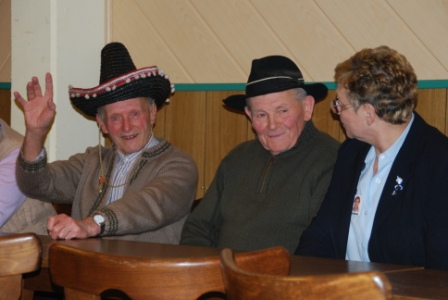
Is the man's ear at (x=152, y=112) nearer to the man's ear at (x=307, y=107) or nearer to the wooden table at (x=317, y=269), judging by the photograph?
the man's ear at (x=307, y=107)

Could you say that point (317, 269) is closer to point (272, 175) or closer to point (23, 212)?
point (272, 175)

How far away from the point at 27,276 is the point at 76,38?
62.2 inches

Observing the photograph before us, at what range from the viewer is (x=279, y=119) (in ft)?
9.95

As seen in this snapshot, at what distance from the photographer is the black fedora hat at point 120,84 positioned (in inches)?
131

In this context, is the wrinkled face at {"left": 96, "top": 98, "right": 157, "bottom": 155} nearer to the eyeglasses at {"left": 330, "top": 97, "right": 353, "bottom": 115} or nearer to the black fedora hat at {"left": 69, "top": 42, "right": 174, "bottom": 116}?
the black fedora hat at {"left": 69, "top": 42, "right": 174, "bottom": 116}

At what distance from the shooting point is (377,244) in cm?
250

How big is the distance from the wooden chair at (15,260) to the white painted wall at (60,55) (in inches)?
78.5

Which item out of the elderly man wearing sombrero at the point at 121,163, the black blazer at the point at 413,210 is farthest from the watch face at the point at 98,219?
the black blazer at the point at 413,210

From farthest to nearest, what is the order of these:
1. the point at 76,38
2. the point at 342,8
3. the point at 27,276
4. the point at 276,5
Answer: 1. the point at 76,38
2. the point at 276,5
3. the point at 342,8
4. the point at 27,276

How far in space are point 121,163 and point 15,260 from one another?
5.11 feet

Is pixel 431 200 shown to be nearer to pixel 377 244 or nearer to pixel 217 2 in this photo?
pixel 377 244

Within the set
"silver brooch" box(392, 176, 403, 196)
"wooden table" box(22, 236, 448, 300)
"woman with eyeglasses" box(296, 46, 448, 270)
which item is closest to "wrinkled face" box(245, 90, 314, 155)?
"woman with eyeglasses" box(296, 46, 448, 270)

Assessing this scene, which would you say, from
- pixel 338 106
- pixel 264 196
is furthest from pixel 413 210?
pixel 264 196

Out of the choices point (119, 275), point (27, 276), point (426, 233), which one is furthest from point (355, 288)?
point (27, 276)
